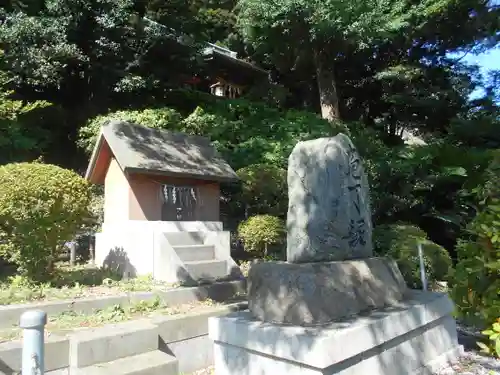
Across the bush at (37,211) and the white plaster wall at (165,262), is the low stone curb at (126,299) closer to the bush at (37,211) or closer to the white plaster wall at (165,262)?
the white plaster wall at (165,262)

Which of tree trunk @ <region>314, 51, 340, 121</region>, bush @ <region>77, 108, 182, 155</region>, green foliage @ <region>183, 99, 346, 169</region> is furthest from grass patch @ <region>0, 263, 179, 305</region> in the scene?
tree trunk @ <region>314, 51, 340, 121</region>

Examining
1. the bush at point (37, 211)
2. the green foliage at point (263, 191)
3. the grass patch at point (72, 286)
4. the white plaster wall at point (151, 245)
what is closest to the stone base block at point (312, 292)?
the grass patch at point (72, 286)

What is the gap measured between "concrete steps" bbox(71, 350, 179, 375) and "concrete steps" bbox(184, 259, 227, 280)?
2.52m

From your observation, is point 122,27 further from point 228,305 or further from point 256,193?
point 228,305

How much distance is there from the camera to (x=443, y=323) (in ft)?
17.4

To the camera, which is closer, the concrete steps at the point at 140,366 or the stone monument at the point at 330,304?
the stone monument at the point at 330,304

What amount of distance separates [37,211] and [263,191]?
5.92 metres

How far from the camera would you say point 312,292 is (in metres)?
4.07

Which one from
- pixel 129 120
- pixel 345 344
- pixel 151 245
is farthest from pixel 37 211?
pixel 129 120

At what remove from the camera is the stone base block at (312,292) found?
4059mm

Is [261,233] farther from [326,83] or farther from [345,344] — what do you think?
[326,83]

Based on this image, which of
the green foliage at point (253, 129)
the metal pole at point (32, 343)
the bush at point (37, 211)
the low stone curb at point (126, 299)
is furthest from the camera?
the green foliage at point (253, 129)

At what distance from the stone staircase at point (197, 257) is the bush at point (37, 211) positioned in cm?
194

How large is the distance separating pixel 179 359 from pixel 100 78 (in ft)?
39.0
